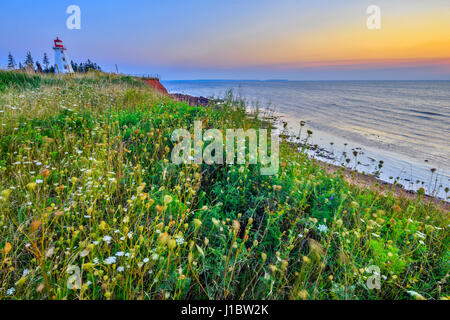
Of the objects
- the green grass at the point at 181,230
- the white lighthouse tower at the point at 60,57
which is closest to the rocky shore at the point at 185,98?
the green grass at the point at 181,230

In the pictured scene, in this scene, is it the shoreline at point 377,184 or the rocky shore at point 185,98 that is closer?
the shoreline at point 377,184

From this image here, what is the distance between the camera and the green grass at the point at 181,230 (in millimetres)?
1654

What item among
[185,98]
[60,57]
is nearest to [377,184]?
[185,98]

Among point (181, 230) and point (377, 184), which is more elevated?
point (377, 184)

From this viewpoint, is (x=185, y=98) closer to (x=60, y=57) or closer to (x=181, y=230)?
(x=181, y=230)

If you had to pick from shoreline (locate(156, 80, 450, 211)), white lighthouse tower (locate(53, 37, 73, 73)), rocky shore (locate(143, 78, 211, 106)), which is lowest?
shoreline (locate(156, 80, 450, 211))

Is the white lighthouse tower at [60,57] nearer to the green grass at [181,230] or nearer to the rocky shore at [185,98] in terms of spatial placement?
the rocky shore at [185,98]

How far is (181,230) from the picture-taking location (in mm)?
2371

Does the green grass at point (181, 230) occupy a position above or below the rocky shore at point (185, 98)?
below

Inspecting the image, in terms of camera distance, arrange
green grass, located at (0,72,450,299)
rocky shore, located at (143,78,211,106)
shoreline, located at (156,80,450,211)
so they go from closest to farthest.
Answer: green grass, located at (0,72,450,299) < shoreline, located at (156,80,450,211) < rocky shore, located at (143,78,211,106)

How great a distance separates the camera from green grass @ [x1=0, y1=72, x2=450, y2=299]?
1.65m

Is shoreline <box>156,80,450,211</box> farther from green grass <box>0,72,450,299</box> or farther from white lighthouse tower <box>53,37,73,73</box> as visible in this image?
white lighthouse tower <box>53,37,73,73</box>

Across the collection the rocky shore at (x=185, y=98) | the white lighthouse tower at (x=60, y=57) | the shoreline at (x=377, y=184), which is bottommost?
the shoreline at (x=377, y=184)

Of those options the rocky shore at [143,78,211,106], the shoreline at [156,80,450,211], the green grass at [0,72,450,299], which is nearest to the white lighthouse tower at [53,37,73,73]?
the rocky shore at [143,78,211,106]
